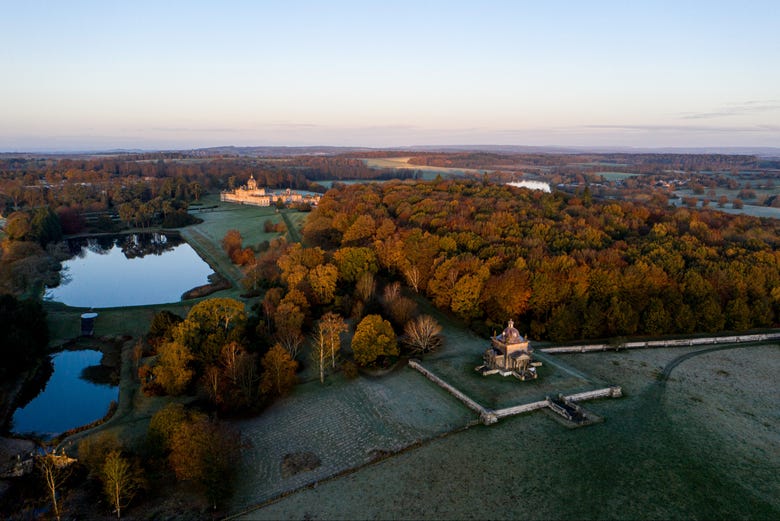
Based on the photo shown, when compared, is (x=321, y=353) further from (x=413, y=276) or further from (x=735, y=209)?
(x=735, y=209)

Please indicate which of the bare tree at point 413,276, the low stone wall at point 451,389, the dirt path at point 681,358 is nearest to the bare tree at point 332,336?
the low stone wall at point 451,389

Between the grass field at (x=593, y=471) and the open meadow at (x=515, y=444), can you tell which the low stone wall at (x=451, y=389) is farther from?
the grass field at (x=593, y=471)

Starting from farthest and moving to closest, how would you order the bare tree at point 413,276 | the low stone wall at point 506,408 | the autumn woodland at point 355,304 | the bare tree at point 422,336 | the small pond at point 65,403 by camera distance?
the bare tree at point 413,276, the bare tree at point 422,336, the small pond at point 65,403, the low stone wall at point 506,408, the autumn woodland at point 355,304

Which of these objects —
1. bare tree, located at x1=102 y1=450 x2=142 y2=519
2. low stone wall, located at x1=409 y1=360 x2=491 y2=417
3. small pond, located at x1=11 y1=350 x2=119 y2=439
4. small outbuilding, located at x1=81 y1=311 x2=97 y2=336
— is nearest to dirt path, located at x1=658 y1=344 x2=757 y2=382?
low stone wall, located at x1=409 y1=360 x2=491 y2=417

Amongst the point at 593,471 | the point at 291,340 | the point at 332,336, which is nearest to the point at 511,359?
the point at 593,471

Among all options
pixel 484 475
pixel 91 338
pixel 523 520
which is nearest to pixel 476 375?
pixel 484 475

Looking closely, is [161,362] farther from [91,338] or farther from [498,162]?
[498,162]
